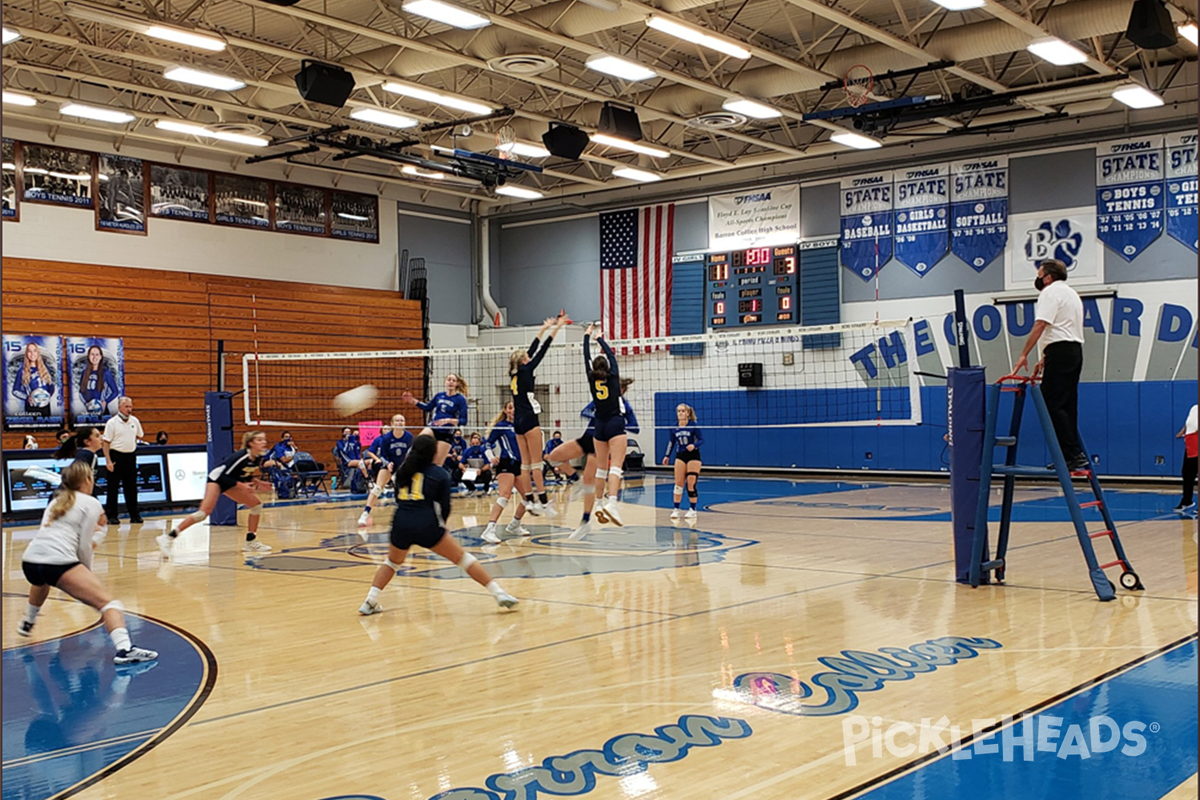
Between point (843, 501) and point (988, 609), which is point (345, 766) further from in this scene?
point (843, 501)

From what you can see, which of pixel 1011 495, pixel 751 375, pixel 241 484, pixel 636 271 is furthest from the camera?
pixel 636 271

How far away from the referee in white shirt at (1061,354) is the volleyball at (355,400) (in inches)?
628

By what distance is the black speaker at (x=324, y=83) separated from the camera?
16062mm

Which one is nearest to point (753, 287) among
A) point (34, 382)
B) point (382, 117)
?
point (382, 117)

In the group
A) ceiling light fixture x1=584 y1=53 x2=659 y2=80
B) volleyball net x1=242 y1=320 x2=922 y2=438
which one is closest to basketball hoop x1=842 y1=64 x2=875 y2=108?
ceiling light fixture x1=584 y1=53 x2=659 y2=80

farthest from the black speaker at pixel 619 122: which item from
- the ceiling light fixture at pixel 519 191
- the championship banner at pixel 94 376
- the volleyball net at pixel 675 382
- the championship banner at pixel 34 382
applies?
the championship banner at pixel 34 382

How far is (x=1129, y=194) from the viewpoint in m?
19.8

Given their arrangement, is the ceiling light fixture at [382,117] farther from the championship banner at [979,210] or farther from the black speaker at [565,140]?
the championship banner at [979,210]

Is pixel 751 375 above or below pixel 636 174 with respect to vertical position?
below

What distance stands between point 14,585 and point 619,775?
7.63 metres

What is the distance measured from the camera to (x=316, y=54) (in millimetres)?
16891

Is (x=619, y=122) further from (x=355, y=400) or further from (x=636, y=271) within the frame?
(x=355, y=400)

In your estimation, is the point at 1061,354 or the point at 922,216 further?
the point at 922,216

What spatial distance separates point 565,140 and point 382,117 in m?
3.33
